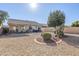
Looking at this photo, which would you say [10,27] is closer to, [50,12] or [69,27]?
[50,12]

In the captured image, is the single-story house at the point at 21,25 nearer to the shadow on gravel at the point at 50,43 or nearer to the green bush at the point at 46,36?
the green bush at the point at 46,36

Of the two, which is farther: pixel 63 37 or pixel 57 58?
Result: pixel 63 37

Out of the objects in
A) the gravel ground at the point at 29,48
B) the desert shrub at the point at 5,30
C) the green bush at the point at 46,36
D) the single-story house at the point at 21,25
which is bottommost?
the gravel ground at the point at 29,48

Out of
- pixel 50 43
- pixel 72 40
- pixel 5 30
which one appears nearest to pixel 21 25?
pixel 5 30

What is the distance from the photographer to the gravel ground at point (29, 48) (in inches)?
115

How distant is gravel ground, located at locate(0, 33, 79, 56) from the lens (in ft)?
9.55

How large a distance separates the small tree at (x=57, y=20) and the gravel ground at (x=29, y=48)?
0.21 meters

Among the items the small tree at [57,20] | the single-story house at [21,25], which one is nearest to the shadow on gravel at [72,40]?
the small tree at [57,20]

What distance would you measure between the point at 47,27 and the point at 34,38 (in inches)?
10.8

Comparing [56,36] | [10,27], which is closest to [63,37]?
[56,36]

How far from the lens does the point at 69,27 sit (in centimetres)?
301

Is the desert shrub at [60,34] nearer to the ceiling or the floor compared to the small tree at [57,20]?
nearer to the floor

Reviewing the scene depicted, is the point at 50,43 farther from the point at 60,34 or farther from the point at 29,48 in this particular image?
the point at 29,48

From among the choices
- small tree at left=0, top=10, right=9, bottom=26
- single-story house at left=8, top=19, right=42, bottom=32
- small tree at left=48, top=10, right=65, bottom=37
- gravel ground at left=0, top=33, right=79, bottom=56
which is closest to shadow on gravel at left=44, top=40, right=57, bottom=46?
gravel ground at left=0, top=33, right=79, bottom=56
